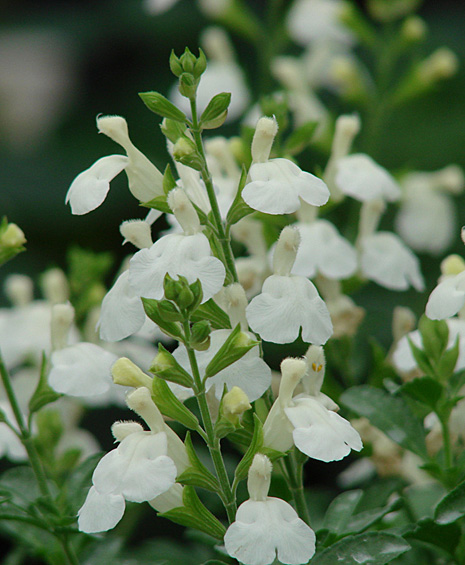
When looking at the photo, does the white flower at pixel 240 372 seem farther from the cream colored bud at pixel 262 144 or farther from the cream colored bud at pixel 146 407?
the cream colored bud at pixel 262 144

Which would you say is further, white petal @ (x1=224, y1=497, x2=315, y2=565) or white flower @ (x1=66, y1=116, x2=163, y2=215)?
white flower @ (x1=66, y1=116, x2=163, y2=215)

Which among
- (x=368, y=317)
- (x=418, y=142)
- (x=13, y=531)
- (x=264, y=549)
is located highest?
(x=264, y=549)

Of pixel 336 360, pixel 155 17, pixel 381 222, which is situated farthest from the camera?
pixel 155 17

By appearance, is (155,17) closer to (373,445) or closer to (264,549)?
(373,445)

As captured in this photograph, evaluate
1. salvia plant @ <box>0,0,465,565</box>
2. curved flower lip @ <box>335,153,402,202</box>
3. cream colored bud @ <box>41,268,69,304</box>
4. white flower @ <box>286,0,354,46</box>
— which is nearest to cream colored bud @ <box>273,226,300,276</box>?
salvia plant @ <box>0,0,465,565</box>

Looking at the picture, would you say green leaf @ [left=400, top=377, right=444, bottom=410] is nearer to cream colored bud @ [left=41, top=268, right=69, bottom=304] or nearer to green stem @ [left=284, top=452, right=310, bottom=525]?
green stem @ [left=284, top=452, right=310, bottom=525]

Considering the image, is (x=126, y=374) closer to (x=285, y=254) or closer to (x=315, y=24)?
(x=285, y=254)

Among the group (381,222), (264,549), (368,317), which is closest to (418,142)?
(381,222)

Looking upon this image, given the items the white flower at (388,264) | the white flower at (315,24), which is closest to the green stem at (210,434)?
the white flower at (388,264)
